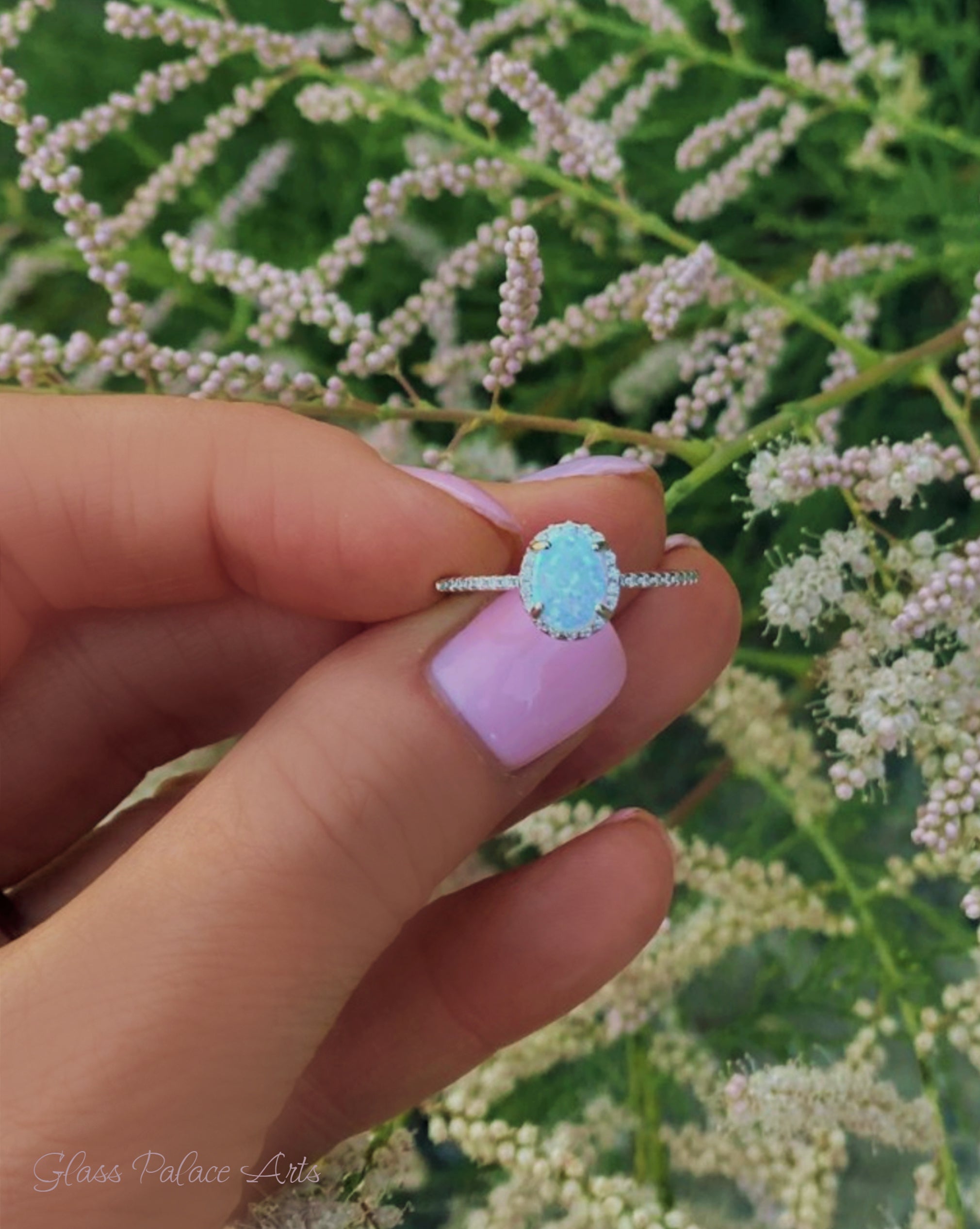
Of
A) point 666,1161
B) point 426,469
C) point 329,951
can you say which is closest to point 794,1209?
point 666,1161

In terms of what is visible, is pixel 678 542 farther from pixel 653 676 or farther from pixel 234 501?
pixel 234 501

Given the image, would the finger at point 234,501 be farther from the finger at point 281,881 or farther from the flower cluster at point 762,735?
the flower cluster at point 762,735

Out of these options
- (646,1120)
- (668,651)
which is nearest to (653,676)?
(668,651)

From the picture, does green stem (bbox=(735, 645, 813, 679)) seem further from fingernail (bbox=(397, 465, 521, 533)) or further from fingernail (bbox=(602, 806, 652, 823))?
fingernail (bbox=(397, 465, 521, 533))

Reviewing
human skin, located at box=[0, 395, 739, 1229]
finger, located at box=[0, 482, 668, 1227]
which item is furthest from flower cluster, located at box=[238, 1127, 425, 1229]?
finger, located at box=[0, 482, 668, 1227]

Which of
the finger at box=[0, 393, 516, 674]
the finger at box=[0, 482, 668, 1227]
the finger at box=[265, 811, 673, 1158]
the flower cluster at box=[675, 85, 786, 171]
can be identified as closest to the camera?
the finger at box=[0, 482, 668, 1227]

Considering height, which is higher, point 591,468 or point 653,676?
point 591,468

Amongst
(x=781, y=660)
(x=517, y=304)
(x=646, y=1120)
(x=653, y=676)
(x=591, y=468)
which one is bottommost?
(x=646, y=1120)
